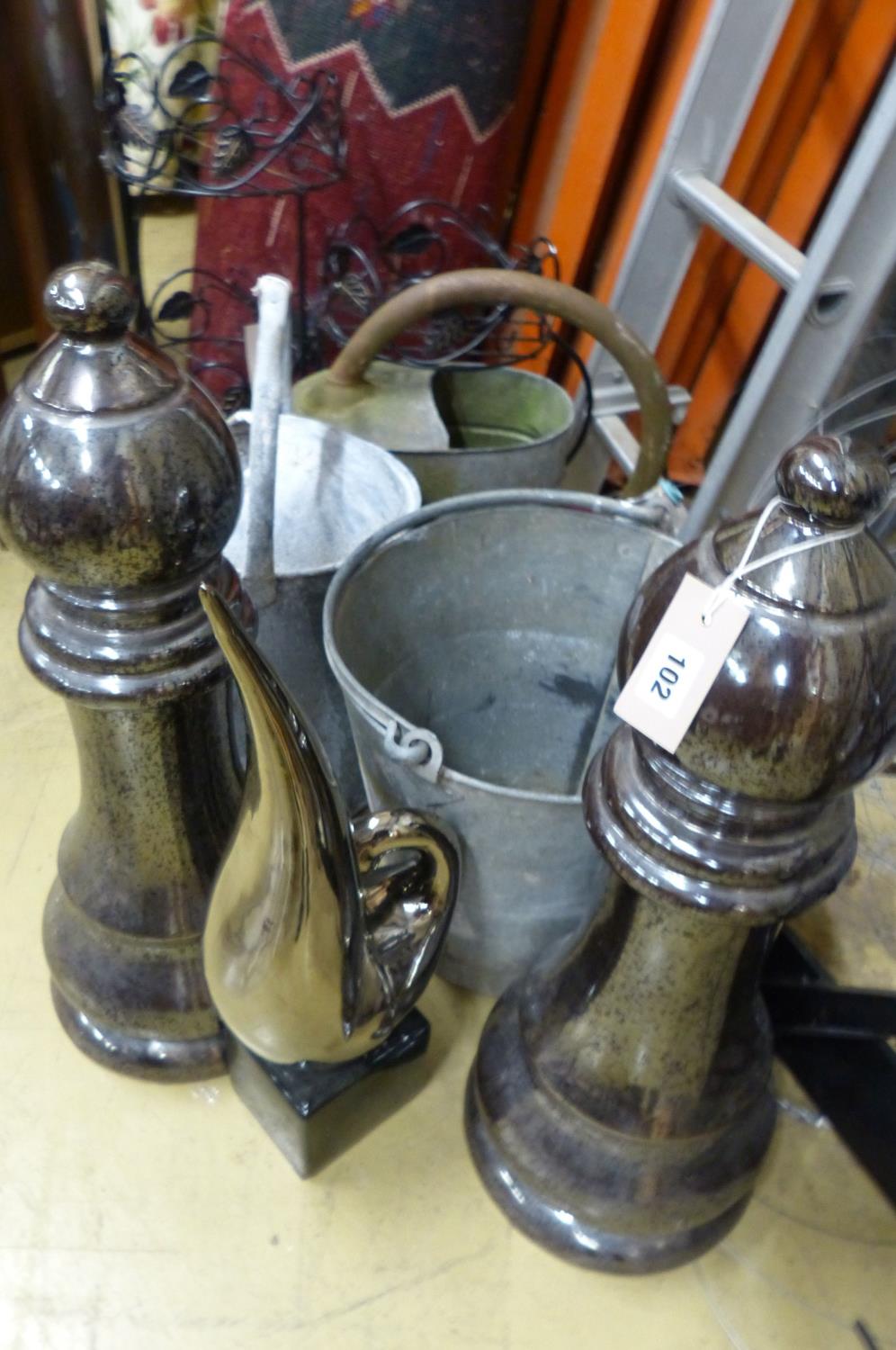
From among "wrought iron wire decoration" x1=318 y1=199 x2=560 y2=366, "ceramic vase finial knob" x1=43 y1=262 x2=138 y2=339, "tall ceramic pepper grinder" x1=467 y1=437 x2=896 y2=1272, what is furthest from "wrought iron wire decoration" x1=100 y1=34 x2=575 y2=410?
"tall ceramic pepper grinder" x1=467 y1=437 x2=896 y2=1272

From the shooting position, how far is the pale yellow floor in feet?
1.74

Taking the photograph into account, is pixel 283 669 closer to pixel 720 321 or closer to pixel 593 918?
pixel 593 918

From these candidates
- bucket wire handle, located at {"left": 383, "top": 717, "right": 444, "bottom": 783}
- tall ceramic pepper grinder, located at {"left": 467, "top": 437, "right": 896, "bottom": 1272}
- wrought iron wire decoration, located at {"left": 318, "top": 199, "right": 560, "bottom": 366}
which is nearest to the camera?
tall ceramic pepper grinder, located at {"left": 467, "top": 437, "right": 896, "bottom": 1272}

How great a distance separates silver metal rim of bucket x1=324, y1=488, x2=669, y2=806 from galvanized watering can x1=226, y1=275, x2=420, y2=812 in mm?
28

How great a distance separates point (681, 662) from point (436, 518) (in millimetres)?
365

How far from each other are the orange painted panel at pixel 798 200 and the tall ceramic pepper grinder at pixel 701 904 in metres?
0.74

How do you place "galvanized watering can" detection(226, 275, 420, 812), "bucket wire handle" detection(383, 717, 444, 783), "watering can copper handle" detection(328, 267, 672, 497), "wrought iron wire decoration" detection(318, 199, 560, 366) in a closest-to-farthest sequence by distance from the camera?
"bucket wire handle" detection(383, 717, 444, 783) < "galvanized watering can" detection(226, 275, 420, 812) < "watering can copper handle" detection(328, 267, 672, 497) < "wrought iron wire decoration" detection(318, 199, 560, 366)

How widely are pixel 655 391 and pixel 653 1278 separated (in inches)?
23.2

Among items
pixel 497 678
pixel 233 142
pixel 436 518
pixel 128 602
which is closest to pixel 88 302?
pixel 128 602

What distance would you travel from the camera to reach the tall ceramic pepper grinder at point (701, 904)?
322mm

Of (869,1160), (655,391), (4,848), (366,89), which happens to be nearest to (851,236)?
(655,391)

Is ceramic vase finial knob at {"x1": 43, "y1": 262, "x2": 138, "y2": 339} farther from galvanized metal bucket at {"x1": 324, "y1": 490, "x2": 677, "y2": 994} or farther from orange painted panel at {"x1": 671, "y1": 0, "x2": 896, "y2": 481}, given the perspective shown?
orange painted panel at {"x1": 671, "y1": 0, "x2": 896, "y2": 481}

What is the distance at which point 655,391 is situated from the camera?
30.6 inches

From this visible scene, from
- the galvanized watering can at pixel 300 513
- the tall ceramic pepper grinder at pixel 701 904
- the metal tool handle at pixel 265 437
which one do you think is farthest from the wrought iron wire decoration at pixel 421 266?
the tall ceramic pepper grinder at pixel 701 904
